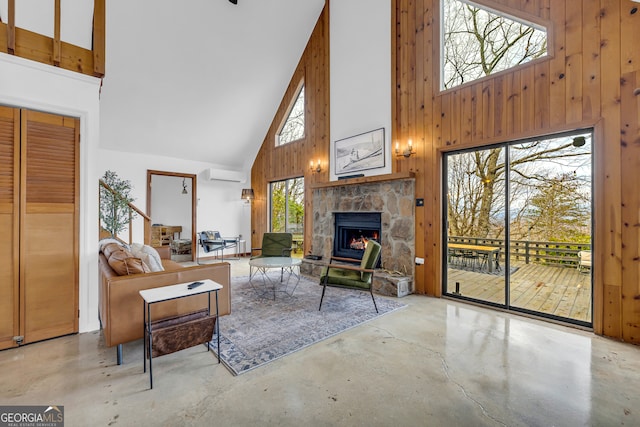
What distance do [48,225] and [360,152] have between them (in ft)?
14.0

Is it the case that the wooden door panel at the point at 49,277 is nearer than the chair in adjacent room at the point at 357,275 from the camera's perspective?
Yes

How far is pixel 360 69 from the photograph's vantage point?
5.11 m

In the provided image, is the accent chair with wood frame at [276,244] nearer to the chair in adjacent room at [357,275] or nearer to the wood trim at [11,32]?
the chair in adjacent room at [357,275]

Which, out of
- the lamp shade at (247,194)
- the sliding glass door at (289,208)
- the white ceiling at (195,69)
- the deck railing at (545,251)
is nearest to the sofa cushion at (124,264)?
the deck railing at (545,251)

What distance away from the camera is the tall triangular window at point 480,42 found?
11.3 feet

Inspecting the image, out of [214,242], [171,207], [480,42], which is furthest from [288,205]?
[480,42]

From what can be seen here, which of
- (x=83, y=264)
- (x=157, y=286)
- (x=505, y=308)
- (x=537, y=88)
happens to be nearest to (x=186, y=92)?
(x=83, y=264)

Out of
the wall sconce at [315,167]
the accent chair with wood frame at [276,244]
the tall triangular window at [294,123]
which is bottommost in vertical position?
the accent chair with wood frame at [276,244]

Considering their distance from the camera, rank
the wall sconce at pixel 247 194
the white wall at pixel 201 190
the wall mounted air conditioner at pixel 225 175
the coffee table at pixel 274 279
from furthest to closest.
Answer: the wall sconce at pixel 247 194 < the wall mounted air conditioner at pixel 225 175 < the white wall at pixel 201 190 < the coffee table at pixel 274 279

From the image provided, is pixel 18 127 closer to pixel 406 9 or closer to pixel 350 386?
pixel 350 386

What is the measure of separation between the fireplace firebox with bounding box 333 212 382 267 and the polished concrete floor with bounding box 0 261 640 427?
233 cm

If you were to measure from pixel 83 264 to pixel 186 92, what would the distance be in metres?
4.29

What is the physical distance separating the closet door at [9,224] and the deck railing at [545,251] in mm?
5186

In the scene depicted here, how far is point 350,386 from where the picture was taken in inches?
78.1
